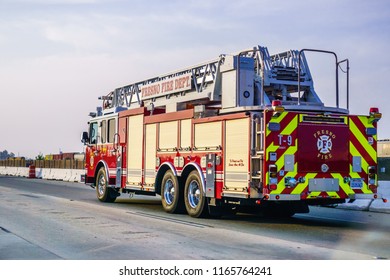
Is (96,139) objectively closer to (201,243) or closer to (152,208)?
(152,208)

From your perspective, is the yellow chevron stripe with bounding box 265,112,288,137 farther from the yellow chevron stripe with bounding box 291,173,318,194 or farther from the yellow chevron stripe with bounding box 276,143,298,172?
the yellow chevron stripe with bounding box 291,173,318,194

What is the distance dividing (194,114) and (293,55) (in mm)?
3126

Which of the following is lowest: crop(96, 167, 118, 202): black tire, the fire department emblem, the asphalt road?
the asphalt road

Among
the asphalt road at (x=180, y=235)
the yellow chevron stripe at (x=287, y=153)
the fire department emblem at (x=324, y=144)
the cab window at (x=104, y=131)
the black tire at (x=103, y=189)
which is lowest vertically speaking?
the asphalt road at (x=180, y=235)

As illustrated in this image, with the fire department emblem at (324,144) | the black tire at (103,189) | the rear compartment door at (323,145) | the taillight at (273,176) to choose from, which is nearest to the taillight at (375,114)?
the rear compartment door at (323,145)

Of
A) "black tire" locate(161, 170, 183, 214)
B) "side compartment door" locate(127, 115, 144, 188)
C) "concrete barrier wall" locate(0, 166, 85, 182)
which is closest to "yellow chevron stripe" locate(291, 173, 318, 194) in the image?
"black tire" locate(161, 170, 183, 214)

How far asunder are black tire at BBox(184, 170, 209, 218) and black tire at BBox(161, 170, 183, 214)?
249mm

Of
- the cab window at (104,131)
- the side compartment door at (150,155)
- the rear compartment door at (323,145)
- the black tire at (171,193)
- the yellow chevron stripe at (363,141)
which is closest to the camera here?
the rear compartment door at (323,145)

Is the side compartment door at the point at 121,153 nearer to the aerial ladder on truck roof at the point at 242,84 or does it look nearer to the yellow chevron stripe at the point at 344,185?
the aerial ladder on truck roof at the point at 242,84

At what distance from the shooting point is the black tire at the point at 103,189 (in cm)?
1806

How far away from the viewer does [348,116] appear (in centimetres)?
1248

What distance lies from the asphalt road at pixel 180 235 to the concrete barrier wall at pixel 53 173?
18.7 meters

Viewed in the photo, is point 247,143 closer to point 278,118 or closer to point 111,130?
point 278,118

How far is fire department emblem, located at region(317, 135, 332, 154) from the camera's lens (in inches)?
477
